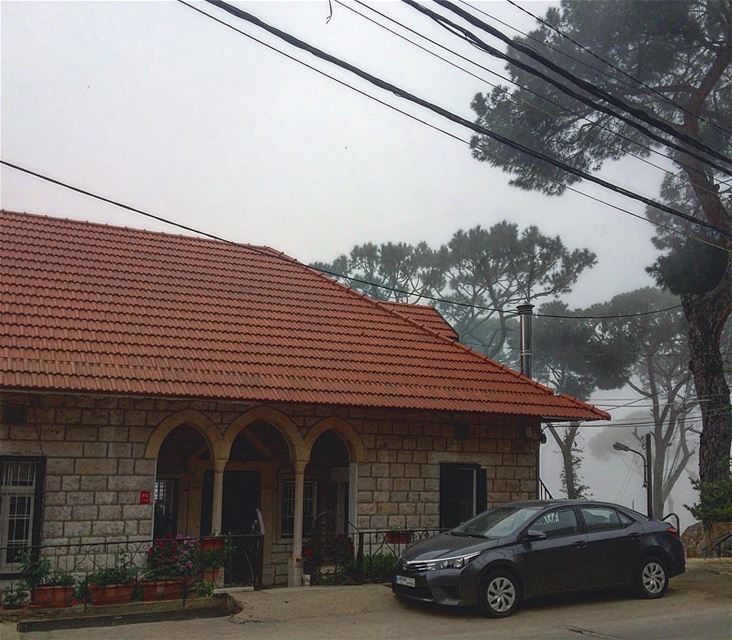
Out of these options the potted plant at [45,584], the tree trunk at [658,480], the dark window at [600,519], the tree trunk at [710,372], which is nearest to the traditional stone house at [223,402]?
the potted plant at [45,584]

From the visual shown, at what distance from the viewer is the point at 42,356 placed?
12.6 meters

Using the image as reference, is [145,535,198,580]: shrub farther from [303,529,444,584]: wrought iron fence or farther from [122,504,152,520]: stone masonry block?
[303,529,444,584]: wrought iron fence

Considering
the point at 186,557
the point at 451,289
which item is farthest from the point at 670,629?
the point at 451,289

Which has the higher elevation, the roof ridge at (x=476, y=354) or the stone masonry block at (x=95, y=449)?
the roof ridge at (x=476, y=354)

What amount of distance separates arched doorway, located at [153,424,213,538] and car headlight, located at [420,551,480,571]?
636cm

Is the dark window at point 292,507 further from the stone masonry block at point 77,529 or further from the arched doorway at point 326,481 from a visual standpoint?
the stone masonry block at point 77,529

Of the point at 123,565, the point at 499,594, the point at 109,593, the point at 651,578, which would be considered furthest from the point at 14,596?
the point at 651,578

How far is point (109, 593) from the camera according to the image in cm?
Result: 1171

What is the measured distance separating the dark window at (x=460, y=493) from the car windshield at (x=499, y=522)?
3.41m

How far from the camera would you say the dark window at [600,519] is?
11977 mm

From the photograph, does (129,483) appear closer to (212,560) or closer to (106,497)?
(106,497)

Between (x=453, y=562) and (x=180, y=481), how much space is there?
7.20 meters

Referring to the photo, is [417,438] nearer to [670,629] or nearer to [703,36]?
[670,629]

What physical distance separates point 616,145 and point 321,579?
60.3 ft
